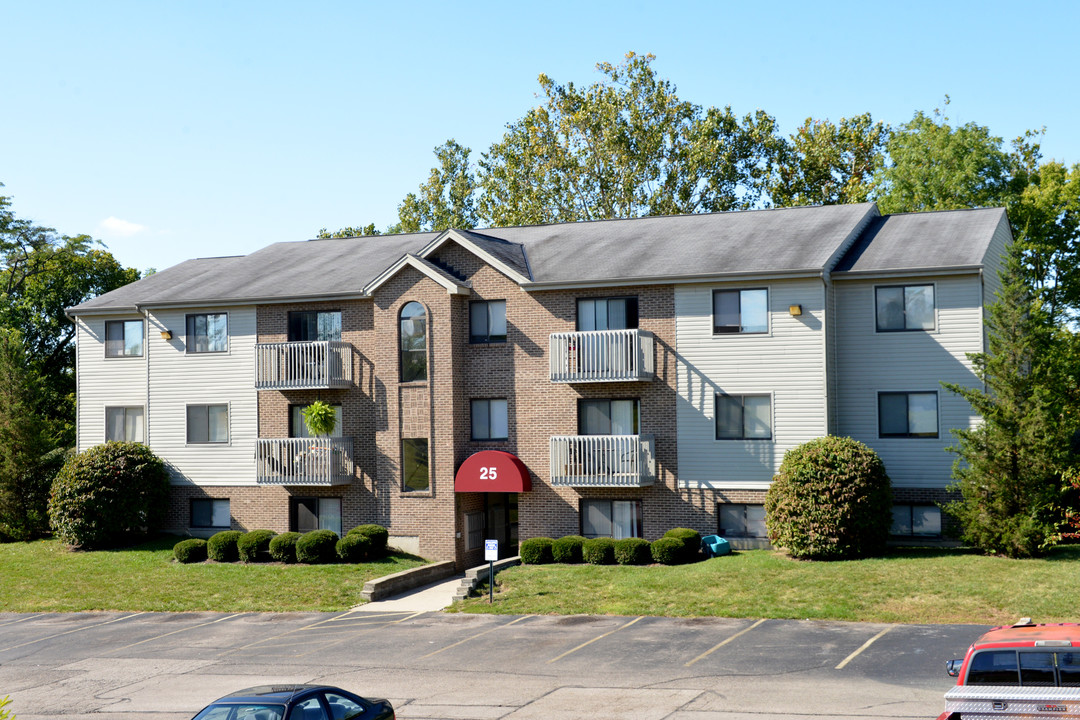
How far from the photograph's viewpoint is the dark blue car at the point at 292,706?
42.2ft

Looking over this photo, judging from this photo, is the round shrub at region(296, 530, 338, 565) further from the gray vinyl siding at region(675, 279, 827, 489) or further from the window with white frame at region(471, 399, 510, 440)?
the gray vinyl siding at region(675, 279, 827, 489)

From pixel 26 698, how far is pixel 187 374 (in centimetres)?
1807

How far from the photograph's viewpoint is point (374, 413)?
3416cm

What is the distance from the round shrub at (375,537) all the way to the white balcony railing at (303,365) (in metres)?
4.64

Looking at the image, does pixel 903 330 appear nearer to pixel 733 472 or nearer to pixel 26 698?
pixel 733 472

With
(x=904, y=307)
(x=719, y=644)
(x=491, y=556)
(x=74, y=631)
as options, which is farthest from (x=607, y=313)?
(x=74, y=631)

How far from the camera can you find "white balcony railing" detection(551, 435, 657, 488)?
3111 cm

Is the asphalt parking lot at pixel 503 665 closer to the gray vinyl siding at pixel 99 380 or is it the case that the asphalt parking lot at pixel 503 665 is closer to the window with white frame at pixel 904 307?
the window with white frame at pixel 904 307

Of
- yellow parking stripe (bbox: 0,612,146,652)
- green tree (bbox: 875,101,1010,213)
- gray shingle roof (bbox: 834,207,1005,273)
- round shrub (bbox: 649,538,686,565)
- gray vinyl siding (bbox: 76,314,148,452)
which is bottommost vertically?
yellow parking stripe (bbox: 0,612,146,652)

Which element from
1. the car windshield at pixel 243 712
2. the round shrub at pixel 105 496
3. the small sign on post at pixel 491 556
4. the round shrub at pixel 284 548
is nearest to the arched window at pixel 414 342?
the round shrub at pixel 284 548

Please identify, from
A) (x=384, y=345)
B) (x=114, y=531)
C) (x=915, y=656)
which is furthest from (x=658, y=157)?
(x=915, y=656)

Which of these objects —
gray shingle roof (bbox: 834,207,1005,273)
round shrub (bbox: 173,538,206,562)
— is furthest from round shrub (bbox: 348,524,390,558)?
gray shingle roof (bbox: 834,207,1005,273)

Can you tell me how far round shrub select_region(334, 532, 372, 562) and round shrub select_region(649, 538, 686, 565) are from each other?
28.8 ft

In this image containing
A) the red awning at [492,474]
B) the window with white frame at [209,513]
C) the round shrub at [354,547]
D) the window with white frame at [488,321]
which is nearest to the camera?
the round shrub at [354,547]
